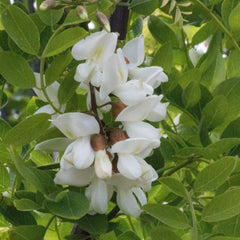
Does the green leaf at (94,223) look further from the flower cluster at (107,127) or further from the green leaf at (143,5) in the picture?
the green leaf at (143,5)

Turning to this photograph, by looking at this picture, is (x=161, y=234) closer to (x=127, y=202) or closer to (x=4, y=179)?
(x=127, y=202)

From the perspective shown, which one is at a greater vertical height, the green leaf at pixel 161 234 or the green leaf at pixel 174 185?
the green leaf at pixel 174 185

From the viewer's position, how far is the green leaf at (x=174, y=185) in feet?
1.53

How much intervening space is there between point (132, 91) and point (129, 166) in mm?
61

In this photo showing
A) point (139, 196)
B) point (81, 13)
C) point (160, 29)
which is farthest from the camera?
point (160, 29)

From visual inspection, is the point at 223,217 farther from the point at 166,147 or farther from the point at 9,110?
the point at 9,110

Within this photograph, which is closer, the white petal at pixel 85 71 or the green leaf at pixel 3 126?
the white petal at pixel 85 71

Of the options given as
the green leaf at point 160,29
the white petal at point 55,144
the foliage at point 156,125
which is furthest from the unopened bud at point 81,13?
the green leaf at point 160,29

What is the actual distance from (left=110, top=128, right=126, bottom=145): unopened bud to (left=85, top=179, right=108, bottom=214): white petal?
44 mm

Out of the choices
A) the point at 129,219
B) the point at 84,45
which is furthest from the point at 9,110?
the point at 84,45

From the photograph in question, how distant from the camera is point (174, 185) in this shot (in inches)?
18.9

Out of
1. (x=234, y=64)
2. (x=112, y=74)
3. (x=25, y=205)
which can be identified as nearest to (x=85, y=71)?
(x=112, y=74)

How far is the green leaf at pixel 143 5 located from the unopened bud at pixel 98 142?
0.17 metres

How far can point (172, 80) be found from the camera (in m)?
0.56
